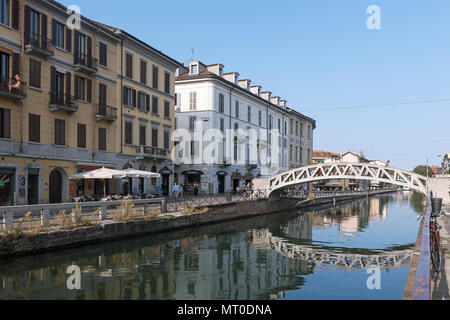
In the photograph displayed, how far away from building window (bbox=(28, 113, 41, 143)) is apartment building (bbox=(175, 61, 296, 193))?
712 inches

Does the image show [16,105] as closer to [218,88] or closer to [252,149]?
[218,88]

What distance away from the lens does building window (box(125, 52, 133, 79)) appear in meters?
29.4

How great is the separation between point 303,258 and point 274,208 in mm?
21980

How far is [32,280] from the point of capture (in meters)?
11.6

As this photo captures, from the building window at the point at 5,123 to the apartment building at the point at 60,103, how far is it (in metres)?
0.04

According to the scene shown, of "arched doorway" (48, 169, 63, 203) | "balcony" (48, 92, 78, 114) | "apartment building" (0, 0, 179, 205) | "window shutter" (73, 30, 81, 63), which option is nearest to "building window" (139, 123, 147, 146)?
"apartment building" (0, 0, 179, 205)

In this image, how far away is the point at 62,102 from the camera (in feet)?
76.1

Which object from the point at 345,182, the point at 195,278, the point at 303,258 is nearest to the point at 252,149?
the point at 303,258

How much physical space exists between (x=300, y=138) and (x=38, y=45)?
48.6 m

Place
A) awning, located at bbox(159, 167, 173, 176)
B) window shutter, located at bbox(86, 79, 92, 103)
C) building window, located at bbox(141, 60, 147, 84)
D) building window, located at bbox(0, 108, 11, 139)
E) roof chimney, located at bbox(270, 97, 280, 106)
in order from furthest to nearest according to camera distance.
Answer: roof chimney, located at bbox(270, 97, 280, 106) < awning, located at bbox(159, 167, 173, 176) < building window, located at bbox(141, 60, 147, 84) < window shutter, located at bbox(86, 79, 92, 103) < building window, located at bbox(0, 108, 11, 139)

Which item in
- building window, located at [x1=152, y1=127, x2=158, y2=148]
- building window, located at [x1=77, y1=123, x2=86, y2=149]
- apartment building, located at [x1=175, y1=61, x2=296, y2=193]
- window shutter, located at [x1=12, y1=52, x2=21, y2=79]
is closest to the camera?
window shutter, located at [x1=12, y1=52, x2=21, y2=79]

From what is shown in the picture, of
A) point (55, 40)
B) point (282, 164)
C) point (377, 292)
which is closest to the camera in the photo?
point (377, 292)

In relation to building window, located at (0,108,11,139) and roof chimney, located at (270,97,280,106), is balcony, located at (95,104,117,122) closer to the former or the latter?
building window, located at (0,108,11,139)

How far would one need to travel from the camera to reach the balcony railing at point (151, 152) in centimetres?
Result: 3033
